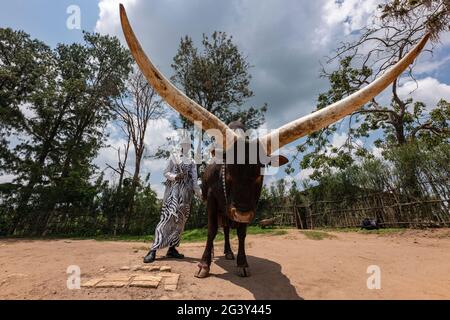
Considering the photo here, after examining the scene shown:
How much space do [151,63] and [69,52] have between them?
20202 millimetres

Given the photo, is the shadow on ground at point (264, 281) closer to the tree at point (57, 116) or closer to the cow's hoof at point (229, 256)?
the cow's hoof at point (229, 256)

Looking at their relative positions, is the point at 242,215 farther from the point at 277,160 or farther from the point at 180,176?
the point at 180,176

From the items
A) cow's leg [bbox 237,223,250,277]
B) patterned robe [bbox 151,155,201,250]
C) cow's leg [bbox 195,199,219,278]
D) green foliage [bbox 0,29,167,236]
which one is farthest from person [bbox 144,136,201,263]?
green foliage [bbox 0,29,167,236]

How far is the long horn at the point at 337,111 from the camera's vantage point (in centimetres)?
295

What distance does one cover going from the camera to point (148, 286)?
109 inches

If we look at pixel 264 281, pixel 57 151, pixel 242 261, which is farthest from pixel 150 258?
pixel 57 151

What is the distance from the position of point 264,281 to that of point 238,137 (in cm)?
168

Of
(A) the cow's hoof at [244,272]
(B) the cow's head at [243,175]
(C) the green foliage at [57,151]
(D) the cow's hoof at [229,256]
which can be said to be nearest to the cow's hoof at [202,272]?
(A) the cow's hoof at [244,272]

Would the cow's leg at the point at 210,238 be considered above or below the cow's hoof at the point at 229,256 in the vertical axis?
above

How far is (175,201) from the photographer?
457 centimetres

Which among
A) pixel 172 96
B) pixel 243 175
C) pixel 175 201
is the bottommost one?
pixel 175 201

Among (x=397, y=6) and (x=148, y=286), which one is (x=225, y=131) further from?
(x=397, y=6)

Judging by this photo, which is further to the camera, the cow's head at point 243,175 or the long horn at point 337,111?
the long horn at point 337,111

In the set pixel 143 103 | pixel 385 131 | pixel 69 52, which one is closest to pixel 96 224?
pixel 143 103
